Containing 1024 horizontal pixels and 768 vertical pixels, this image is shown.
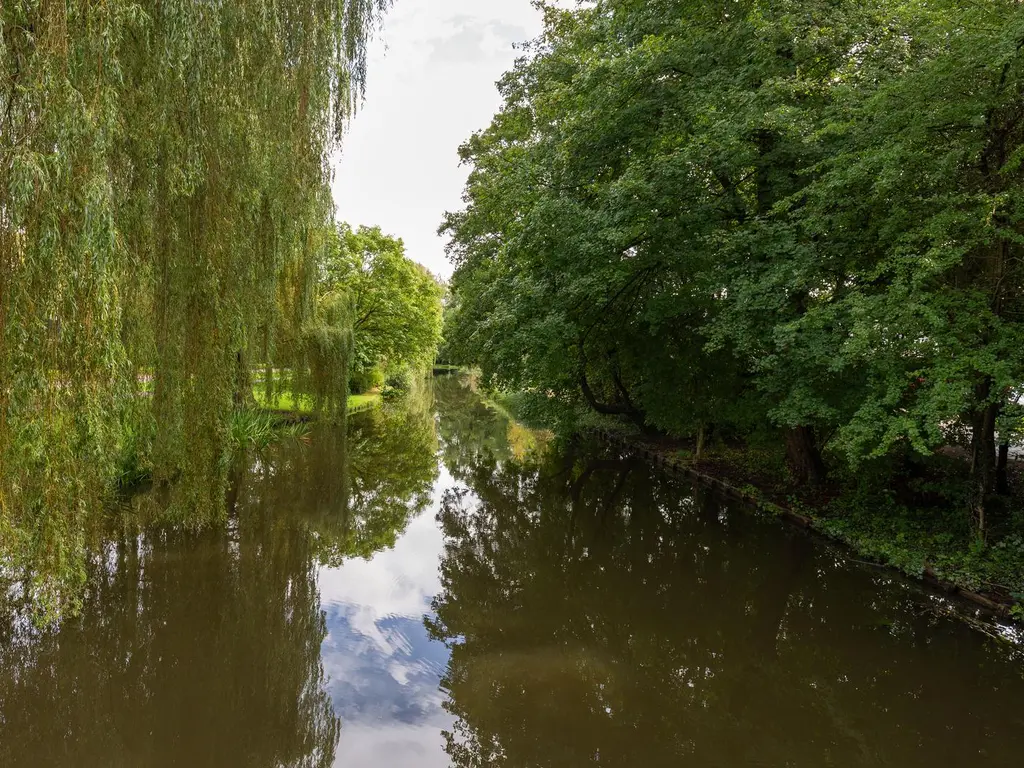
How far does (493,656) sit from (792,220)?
303 inches

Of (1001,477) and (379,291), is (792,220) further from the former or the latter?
(379,291)

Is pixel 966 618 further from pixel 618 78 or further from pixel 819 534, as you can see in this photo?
pixel 618 78

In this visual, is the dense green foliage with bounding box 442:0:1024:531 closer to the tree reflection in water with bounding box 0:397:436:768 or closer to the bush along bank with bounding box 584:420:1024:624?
the bush along bank with bounding box 584:420:1024:624

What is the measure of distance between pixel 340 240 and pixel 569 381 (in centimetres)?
1291

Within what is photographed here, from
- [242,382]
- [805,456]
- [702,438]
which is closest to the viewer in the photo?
[242,382]

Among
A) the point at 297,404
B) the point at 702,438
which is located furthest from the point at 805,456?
the point at 297,404

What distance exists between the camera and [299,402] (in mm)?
16781

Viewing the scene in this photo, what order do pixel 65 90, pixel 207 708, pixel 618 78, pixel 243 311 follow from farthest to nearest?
pixel 618 78, pixel 243 311, pixel 207 708, pixel 65 90

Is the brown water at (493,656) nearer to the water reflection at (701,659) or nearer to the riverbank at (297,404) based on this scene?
the water reflection at (701,659)

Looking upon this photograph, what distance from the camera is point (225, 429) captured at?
6.82 meters

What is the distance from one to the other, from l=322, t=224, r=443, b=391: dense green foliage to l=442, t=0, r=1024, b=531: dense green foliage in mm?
10877

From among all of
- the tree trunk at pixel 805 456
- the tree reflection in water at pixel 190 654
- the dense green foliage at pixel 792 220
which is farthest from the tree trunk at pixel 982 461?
the tree reflection in water at pixel 190 654

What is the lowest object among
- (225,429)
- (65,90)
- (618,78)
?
(225,429)

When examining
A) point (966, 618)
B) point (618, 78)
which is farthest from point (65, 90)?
point (966, 618)
